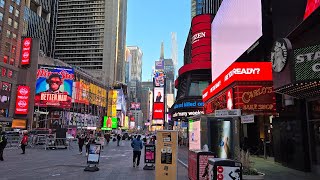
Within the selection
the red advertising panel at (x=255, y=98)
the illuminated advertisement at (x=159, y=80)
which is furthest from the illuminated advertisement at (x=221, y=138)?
the illuminated advertisement at (x=159, y=80)

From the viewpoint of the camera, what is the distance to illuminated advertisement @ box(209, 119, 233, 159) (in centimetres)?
1537

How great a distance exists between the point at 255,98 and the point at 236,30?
8.97 metres

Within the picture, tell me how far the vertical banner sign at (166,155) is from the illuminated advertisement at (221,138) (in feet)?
13.3

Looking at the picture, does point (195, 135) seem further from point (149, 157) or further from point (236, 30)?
point (236, 30)

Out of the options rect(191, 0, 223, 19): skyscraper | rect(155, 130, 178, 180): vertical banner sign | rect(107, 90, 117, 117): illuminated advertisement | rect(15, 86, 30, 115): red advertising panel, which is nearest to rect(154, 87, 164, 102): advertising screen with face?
rect(191, 0, 223, 19): skyscraper

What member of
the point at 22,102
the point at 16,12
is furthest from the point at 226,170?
the point at 16,12

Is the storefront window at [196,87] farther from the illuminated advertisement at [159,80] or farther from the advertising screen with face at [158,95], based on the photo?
the illuminated advertisement at [159,80]

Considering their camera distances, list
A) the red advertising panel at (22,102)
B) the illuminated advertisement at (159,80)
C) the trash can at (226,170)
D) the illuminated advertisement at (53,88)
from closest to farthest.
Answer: the trash can at (226,170) → the red advertising panel at (22,102) → the illuminated advertisement at (53,88) → the illuminated advertisement at (159,80)

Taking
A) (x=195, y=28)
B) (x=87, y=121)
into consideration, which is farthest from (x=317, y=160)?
(x=87, y=121)

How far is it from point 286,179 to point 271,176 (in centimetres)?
89

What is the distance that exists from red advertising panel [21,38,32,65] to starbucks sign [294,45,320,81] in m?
75.9

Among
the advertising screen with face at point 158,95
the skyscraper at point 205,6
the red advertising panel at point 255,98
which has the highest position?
the skyscraper at point 205,6

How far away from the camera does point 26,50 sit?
261 feet

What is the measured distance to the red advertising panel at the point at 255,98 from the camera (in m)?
19.0
